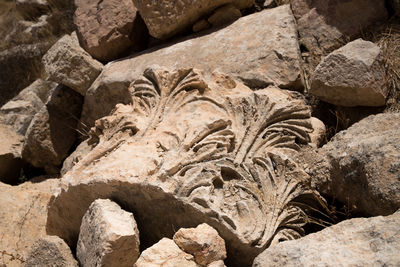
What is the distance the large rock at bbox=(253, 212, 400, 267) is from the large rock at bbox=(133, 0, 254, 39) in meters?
2.40

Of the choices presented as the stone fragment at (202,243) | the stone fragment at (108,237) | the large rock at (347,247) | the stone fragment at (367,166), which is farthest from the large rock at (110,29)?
the large rock at (347,247)

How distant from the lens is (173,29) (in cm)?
416

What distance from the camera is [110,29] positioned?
4.45m

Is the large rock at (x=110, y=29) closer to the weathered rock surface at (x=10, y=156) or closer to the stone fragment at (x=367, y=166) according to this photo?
the weathered rock surface at (x=10, y=156)

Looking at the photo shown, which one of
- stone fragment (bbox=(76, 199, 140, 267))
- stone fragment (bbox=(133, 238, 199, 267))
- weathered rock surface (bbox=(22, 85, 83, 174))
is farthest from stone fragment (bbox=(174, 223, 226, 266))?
weathered rock surface (bbox=(22, 85, 83, 174))

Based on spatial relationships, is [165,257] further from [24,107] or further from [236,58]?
[24,107]

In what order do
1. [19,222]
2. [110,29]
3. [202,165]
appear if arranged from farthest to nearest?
1. [110,29]
2. [19,222]
3. [202,165]

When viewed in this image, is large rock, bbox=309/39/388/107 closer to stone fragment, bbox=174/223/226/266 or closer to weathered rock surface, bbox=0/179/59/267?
stone fragment, bbox=174/223/226/266

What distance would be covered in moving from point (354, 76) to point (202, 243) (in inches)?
58.2

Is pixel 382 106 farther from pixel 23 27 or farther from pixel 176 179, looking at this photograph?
pixel 23 27

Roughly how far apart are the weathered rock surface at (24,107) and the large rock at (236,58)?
1.11m

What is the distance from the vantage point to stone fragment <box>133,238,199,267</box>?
2.33 m

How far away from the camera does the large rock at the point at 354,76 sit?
3.04 metres

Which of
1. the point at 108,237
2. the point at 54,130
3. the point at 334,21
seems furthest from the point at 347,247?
the point at 54,130
